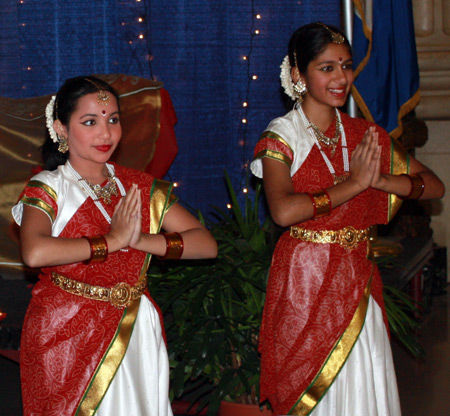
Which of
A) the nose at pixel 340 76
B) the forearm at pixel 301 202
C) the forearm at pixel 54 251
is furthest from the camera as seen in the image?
the nose at pixel 340 76

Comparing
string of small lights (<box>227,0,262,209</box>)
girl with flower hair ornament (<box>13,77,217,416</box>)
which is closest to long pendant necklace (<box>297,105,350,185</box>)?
girl with flower hair ornament (<box>13,77,217,416</box>)

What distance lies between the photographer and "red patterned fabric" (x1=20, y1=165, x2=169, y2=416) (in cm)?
225

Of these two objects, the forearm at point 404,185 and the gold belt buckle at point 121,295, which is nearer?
the gold belt buckle at point 121,295

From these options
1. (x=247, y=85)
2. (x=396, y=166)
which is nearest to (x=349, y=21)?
(x=247, y=85)

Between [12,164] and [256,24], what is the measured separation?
181cm

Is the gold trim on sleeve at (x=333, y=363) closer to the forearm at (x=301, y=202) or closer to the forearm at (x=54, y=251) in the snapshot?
the forearm at (x=301, y=202)

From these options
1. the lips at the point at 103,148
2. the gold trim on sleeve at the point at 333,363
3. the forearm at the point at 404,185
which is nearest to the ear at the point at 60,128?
the lips at the point at 103,148

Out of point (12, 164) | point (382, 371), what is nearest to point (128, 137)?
point (12, 164)

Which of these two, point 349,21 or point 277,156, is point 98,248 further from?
point 349,21

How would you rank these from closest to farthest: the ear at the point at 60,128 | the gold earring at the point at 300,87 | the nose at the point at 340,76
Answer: the ear at the point at 60,128 < the nose at the point at 340,76 < the gold earring at the point at 300,87

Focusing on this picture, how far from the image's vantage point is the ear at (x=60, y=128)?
2352 mm

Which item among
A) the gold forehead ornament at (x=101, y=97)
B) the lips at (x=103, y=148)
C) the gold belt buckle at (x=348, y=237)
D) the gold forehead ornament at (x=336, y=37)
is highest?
the gold forehead ornament at (x=336, y=37)

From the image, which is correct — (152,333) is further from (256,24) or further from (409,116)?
(409,116)

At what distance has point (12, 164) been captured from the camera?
473 cm
